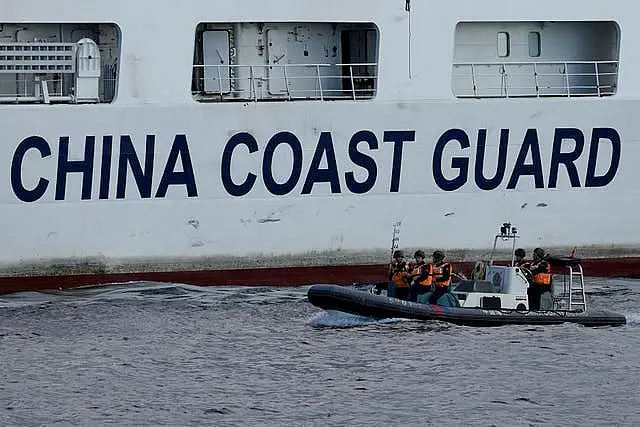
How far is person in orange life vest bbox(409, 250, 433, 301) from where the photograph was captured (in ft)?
70.7

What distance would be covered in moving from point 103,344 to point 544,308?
6.27 metres

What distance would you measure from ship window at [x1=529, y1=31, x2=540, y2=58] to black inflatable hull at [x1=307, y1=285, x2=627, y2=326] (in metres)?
5.35

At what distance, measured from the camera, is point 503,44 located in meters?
24.9

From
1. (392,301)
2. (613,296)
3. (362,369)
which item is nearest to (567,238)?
(613,296)

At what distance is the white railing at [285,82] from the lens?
23.5 m

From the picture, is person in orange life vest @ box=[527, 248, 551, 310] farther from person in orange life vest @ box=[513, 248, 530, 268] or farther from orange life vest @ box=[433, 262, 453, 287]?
orange life vest @ box=[433, 262, 453, 287]

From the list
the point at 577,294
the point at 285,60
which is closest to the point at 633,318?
the point at 577,294

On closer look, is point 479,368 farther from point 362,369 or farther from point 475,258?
point 475,258

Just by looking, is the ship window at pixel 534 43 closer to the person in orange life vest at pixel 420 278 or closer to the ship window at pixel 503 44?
the ship window at pixel 503 44

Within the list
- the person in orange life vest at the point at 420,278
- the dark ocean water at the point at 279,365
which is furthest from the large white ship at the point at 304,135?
the person in orange life vest at the point at 420,278

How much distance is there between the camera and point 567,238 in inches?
961

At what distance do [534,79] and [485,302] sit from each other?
200 inches

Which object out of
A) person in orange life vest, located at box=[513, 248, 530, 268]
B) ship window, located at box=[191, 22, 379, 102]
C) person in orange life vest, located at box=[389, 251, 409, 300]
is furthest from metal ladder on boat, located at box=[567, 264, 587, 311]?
ship window, located at box=[191, 22, 379, 102]

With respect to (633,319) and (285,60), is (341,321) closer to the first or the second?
(633,319)
